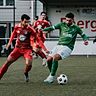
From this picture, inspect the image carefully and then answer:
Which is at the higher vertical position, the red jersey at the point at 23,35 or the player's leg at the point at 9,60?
the red jersey at the point at 23,35

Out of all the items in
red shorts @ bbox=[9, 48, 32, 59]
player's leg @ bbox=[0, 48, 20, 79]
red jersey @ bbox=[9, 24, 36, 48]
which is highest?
red jersey @ bbox=[9, 24, 36, 48]

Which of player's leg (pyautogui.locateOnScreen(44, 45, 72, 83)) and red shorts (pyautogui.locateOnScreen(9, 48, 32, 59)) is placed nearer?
Result: player's leg (pyautogui.locateOnScreen(44, 45, 72, 83))

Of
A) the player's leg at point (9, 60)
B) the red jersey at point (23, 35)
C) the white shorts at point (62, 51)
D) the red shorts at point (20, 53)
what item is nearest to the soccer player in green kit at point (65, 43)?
the white shorts at point (62, 51)

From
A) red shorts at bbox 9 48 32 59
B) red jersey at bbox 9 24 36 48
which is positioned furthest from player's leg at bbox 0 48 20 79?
red jersey at bbox 9 24 36 48

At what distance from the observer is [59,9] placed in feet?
123

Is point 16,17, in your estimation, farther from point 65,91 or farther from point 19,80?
point 65,91

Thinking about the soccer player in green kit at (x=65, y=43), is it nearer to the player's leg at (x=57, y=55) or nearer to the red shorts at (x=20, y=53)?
the player's leg at (x=57, y=55)

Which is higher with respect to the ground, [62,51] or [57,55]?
[62,51]

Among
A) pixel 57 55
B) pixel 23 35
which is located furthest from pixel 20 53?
pixel 57 55

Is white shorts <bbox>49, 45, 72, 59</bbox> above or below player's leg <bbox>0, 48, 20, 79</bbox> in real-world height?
above

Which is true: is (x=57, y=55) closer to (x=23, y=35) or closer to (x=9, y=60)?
(x=23, y=35)

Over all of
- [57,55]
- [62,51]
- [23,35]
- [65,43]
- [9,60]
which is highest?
[23,35]

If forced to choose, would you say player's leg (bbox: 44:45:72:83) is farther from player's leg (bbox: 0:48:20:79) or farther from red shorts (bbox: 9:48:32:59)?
player's leg (bbox: 0:48:20:79)

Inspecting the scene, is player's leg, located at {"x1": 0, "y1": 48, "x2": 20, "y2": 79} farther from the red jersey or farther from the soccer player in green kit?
the soccer player in green kit
